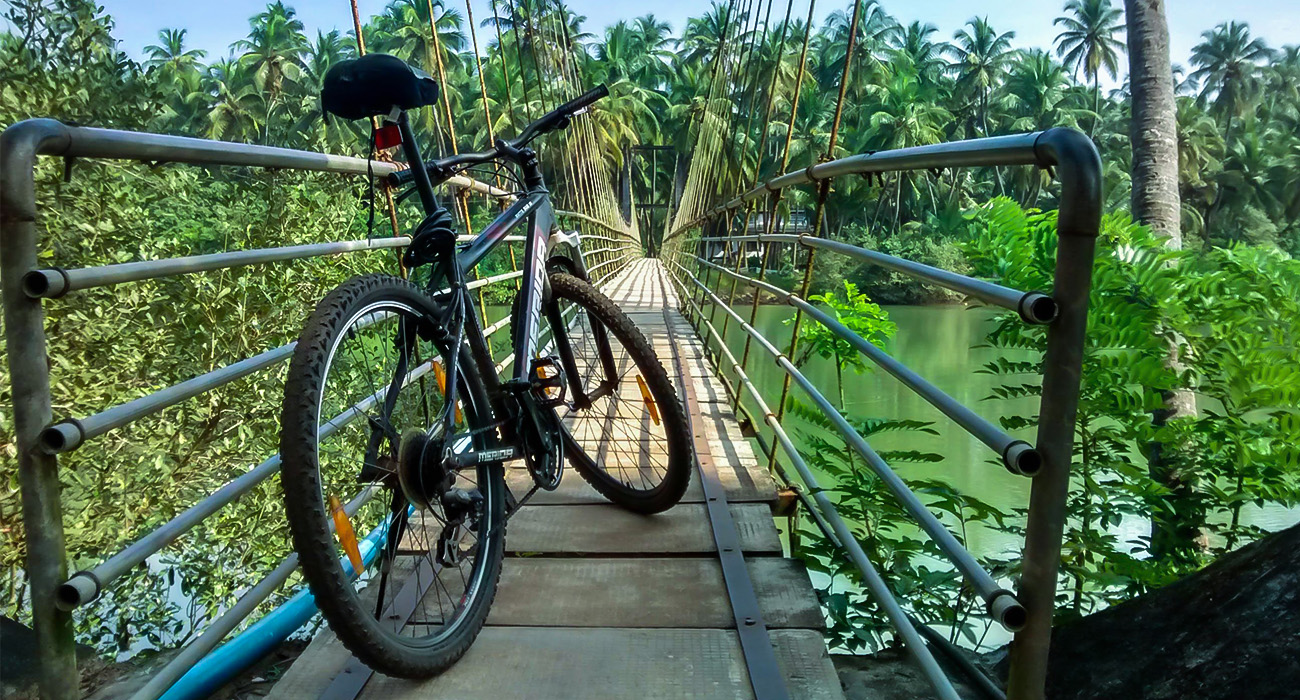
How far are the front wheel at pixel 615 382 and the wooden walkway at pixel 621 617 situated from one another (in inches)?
3.2

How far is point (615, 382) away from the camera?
7.22 ft

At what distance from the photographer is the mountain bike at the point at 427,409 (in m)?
1.09

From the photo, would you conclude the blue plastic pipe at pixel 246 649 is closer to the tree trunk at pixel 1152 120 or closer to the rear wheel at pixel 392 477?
the rear wheel at pixel 392 477

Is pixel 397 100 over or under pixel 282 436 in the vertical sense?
over

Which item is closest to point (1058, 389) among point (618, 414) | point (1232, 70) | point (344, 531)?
point (344, 531)

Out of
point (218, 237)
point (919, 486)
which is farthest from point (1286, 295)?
point (218, 237)

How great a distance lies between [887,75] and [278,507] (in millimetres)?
37727

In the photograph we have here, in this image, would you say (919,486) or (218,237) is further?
(218,237)

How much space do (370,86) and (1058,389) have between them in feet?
3.17

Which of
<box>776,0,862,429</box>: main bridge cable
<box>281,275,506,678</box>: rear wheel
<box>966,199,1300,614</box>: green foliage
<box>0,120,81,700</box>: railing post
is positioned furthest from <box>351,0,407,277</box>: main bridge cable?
<box>966,199,1300,614</box>: green foliage

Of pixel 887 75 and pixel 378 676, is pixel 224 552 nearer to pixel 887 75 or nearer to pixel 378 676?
pixel 378 676

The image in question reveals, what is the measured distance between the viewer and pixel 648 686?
1309mm

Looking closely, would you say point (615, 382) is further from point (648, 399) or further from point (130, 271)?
point (130, 271)

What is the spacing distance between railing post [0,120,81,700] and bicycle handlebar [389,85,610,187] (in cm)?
67
